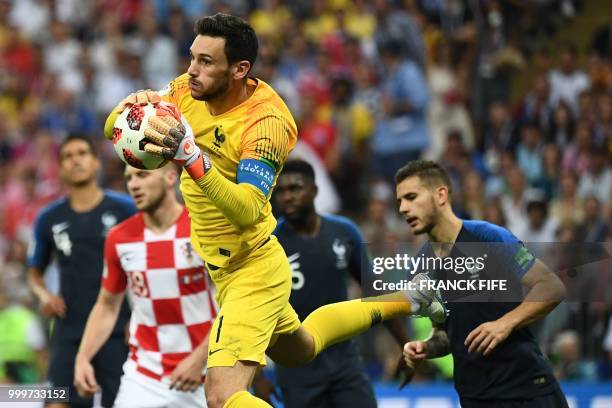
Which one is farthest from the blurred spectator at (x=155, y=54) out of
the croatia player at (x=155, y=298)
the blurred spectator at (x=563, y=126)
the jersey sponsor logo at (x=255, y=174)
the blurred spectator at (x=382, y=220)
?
the jersey sponsor logo at (x=255, y=174)

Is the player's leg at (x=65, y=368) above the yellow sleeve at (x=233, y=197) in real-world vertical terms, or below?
below

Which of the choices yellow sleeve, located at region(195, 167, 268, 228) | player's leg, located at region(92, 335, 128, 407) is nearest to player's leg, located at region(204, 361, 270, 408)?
yellow sleeve, located at region(195, 167, 268, 228)

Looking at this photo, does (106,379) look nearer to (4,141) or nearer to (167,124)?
(167,124)

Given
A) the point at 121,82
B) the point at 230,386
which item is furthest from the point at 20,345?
the point at 230,386

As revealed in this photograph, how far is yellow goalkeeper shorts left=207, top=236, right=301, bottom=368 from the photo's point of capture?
6.83m

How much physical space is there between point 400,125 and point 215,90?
27.5 feet

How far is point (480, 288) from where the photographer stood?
7199 mm

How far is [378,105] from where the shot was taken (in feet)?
50.7

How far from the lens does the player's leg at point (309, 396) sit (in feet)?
28.7

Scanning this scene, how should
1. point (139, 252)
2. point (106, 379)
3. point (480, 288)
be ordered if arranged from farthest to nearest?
point (106, 379) → point (139, 252) → point (480, 288)

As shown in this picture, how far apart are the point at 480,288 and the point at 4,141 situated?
36.2 feet

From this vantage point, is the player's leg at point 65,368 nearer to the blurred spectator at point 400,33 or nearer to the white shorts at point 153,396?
the white shorts at point 153,396

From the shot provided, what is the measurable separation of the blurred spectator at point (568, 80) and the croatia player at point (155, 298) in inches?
295

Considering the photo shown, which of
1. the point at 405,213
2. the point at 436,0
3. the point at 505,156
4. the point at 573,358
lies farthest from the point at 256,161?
the point at 436,0
